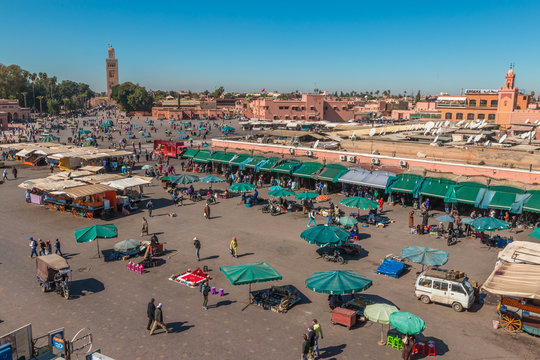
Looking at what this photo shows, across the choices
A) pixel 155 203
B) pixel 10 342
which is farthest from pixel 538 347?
pixel 155 203

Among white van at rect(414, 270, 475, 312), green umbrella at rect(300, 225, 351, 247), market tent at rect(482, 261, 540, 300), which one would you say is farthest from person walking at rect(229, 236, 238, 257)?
market tent at rect(482, 261, 540, 300)

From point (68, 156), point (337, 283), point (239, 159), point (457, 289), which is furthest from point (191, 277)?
point (68, 156)

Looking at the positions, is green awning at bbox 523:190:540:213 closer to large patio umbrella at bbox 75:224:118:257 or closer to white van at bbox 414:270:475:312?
white van at bbox 414:270:475:312

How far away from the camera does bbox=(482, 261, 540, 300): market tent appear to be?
11.7 metres

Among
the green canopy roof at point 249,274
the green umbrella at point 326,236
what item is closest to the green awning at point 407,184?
the green umbrella at point 326,236

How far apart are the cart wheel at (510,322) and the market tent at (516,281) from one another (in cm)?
96

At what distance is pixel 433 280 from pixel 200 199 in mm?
17688

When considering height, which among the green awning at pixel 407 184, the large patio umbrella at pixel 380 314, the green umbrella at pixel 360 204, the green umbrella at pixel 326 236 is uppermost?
the green awning at pixel 407 184

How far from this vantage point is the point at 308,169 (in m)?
30.9

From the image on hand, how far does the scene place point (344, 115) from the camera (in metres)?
91.3

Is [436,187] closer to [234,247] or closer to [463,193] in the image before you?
[463,193]

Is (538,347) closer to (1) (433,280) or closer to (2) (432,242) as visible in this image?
(1) (433,280)

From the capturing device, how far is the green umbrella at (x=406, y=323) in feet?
34.8

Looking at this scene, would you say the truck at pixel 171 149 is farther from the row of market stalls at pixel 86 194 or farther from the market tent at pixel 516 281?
the market tent at pixel 516 281
